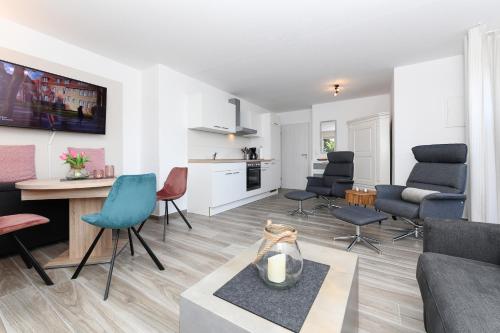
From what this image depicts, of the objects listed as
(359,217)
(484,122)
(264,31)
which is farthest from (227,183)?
(484,122)

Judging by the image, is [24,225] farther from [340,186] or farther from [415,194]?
[340,186]

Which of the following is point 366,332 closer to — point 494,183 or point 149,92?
point 494,183

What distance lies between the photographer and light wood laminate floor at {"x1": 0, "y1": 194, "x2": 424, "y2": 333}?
1289 millimetres

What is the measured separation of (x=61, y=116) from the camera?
8.74ft

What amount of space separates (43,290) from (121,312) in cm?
74

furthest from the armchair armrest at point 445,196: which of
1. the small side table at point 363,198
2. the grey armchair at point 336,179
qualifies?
the grey armchair at point 336,179

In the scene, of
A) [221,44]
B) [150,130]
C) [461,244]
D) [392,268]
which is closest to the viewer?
[461,244]

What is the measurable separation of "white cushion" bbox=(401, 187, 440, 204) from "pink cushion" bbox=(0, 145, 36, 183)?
4.29m

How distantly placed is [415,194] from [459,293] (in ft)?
6.55

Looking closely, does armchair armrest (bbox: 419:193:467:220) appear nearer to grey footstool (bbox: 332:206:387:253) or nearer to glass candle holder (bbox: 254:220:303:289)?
grey footstool (bbox: 332:206:387:253)

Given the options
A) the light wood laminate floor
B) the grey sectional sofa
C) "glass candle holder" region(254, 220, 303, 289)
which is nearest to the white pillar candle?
"glass candle holder" region(254, 220, 303, 289)

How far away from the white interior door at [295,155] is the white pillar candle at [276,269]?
5.62m

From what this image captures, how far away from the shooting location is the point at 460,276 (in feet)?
3.21

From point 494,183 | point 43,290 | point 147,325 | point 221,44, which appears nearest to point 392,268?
point 494,183
